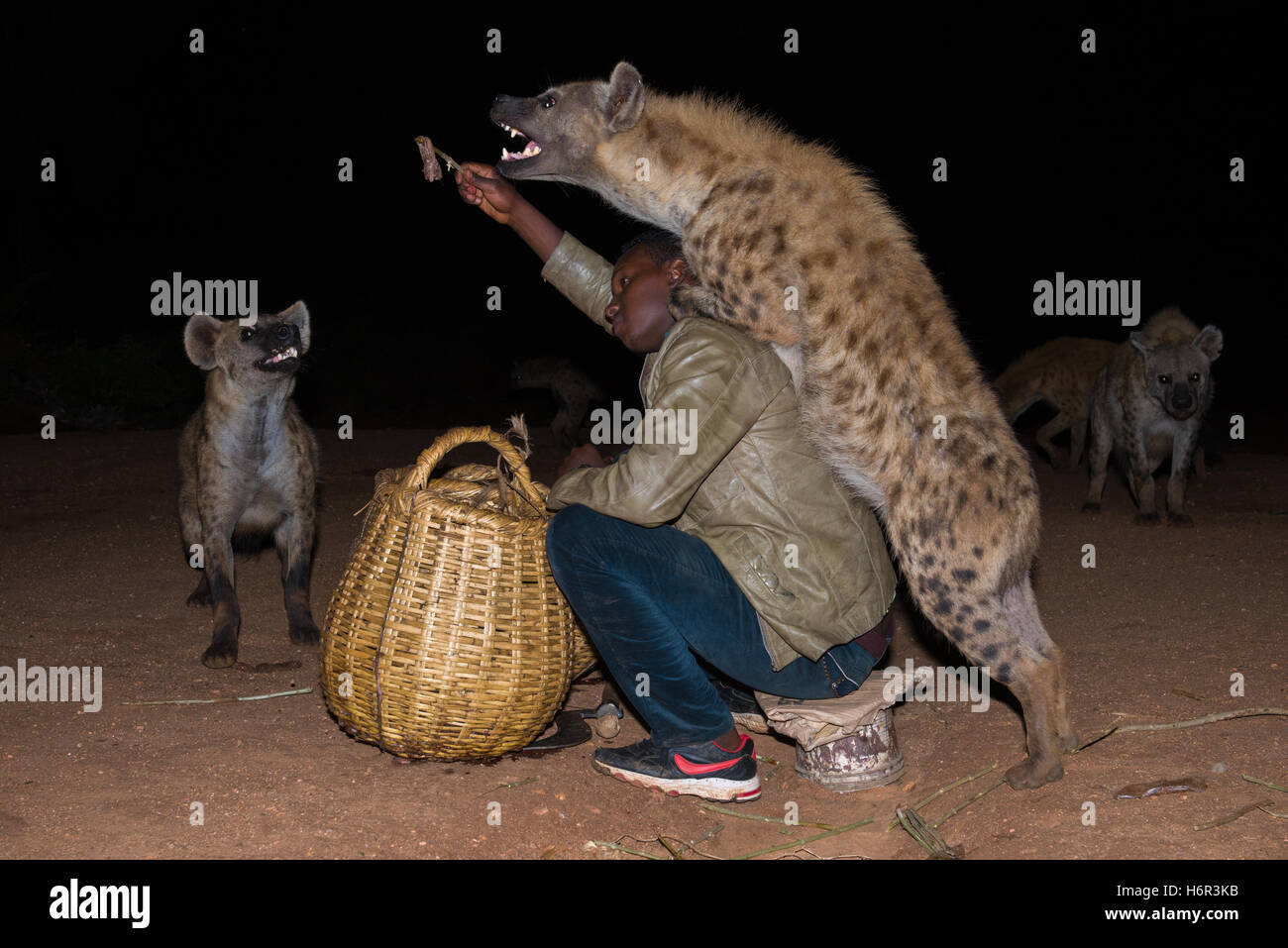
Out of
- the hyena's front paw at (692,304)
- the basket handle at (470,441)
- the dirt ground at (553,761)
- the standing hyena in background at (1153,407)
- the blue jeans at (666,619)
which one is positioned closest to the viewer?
the dirt ground at (553,761)

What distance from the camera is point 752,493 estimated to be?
2223 mm

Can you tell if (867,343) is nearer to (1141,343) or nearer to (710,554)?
(710,554)

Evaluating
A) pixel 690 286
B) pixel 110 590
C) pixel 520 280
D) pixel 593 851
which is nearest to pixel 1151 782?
pixel 593 851

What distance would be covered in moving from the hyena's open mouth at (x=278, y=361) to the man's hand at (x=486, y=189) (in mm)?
987

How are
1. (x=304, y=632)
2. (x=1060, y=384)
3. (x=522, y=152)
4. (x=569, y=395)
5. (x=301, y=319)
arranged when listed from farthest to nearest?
(x=569, y=395)
(x=1060, y=384)
(x=301, y=319)
(x=304, y=632)
(x=522, y=152)

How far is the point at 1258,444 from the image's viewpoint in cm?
857

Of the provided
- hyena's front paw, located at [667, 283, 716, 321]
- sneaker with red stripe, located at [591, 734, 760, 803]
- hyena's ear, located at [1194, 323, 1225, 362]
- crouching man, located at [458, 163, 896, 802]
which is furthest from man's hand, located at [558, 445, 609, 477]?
hyena's ear, located at [1194, 323, 1225, 362]

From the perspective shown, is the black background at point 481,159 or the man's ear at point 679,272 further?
the black background at point 481,159

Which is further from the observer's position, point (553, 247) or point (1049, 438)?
point (1049, 438)

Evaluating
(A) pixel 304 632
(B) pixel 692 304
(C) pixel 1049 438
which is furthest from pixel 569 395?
(B) pixel 692 304

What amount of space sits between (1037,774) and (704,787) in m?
→ 0.64

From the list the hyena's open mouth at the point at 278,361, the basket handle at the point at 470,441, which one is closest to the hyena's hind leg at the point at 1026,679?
the basket handle at the point at 470,441

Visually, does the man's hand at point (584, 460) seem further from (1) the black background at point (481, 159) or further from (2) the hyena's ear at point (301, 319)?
(1) the black background at point (481, 159)

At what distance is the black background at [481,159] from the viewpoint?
11.0 m
